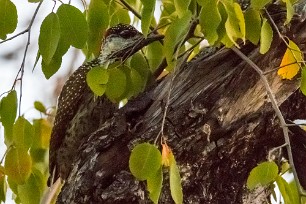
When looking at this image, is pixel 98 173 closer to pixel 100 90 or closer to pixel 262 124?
pixel 100 90

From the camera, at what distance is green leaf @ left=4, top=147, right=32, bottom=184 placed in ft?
3.22

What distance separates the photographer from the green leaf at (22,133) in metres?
0.97

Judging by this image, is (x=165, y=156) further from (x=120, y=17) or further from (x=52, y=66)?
(x=120, y=17)

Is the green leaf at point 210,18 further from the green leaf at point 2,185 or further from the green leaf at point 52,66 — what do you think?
the green leaf at point 2,185

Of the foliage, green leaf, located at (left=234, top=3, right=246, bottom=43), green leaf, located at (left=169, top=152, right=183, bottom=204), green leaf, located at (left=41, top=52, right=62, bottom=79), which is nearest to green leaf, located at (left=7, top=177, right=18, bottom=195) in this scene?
the foliage

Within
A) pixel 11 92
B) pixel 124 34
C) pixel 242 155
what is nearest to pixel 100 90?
pixel 11 92

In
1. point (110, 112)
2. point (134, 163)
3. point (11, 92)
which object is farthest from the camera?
point (110, 112)

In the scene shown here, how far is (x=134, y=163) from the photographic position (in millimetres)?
847

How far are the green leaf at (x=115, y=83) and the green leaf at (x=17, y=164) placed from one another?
150mm

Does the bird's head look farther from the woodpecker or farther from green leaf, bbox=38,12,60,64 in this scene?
green leaf, bbox=38,12,60,64

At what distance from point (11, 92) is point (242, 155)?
0.37 metres

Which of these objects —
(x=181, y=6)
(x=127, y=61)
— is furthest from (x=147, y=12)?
(x=127, y=61)

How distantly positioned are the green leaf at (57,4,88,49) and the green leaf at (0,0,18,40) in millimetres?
61

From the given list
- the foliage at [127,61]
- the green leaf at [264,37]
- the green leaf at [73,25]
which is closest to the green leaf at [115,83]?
the foliage at [127,61]
